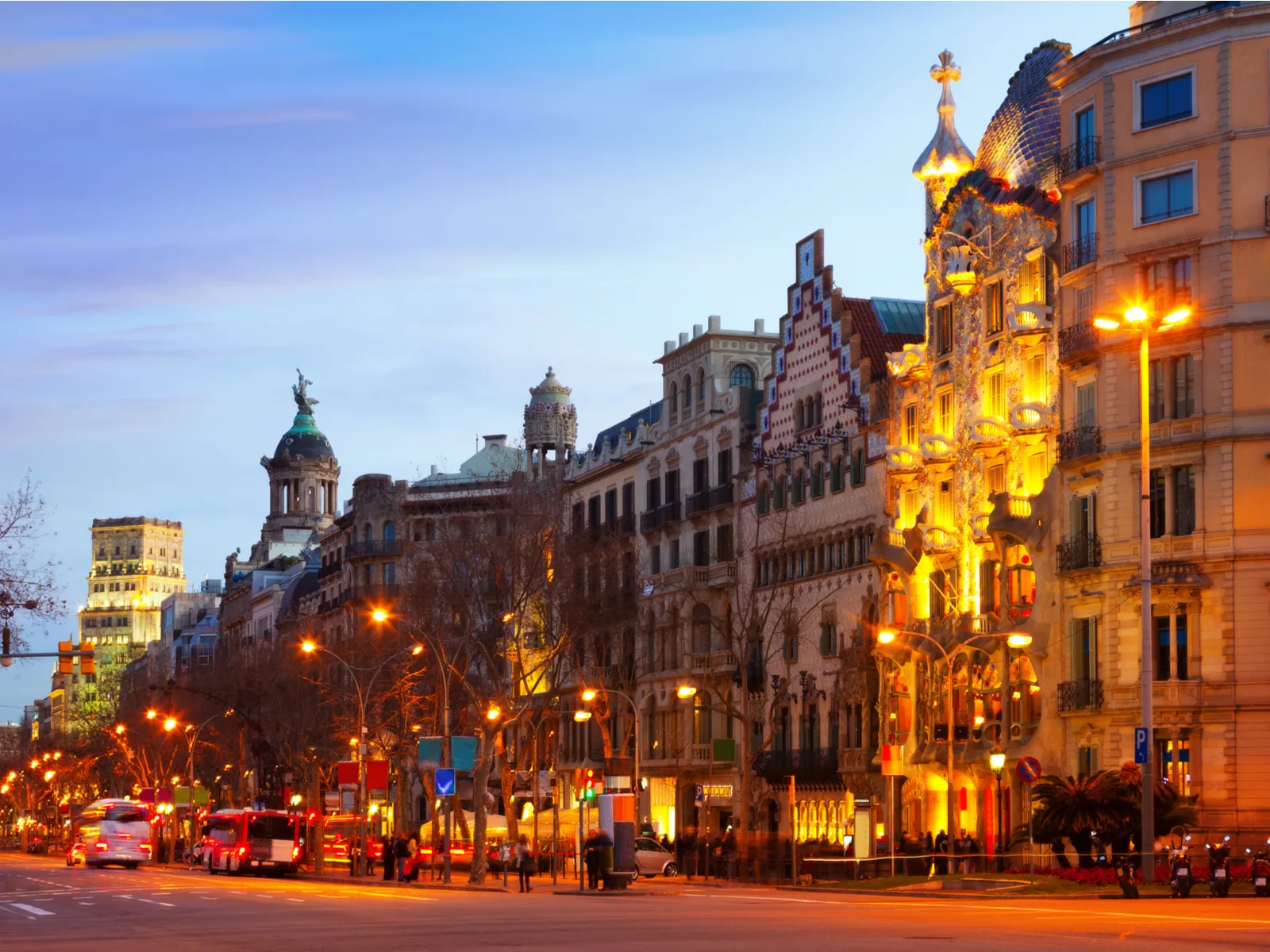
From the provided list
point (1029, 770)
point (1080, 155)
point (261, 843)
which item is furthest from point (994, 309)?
point (261, 843)

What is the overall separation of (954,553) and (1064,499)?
23.1 feet

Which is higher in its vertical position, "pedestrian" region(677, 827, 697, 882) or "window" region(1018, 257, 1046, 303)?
"window" region(1018, 257, 1046, 303)

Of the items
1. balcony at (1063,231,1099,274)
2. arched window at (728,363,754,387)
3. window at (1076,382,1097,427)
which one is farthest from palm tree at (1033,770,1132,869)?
arched window at (728,363,754,387)

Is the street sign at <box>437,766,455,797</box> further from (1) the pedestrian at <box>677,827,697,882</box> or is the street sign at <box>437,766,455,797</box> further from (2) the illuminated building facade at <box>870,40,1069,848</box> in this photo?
(2) the illuminated building facade at <box>870,40,1069,848</box>

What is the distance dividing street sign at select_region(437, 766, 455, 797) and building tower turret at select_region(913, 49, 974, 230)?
23437mm

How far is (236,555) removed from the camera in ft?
630

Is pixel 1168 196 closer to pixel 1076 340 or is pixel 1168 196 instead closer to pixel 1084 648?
pixel 1076 340

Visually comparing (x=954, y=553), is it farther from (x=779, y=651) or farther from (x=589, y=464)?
(x=589, y=464)

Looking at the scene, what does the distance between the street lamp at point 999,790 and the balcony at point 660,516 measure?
26711 mm

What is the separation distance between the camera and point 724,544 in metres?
83.6

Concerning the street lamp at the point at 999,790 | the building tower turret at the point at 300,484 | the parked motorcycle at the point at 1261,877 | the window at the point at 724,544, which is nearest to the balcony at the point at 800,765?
the window at the point at 724,544

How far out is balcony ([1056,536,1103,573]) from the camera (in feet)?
189

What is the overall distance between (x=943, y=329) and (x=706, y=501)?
18867 millimetres

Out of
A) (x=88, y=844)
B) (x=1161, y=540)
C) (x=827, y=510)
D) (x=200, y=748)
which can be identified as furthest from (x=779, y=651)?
(x=200, y=748)
